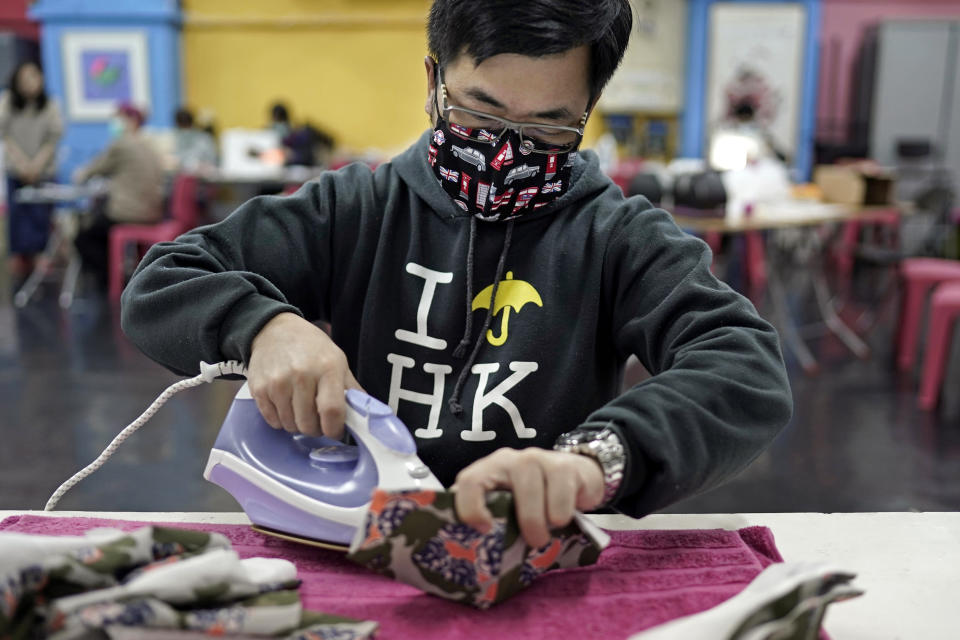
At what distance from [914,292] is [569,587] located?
4060 millimetres

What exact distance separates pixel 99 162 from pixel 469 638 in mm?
5785

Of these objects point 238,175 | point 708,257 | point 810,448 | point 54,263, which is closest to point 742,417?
point 708,257

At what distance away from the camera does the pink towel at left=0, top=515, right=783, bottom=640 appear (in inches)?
28.8

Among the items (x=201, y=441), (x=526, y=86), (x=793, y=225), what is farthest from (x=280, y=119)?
(x=526, y=86)

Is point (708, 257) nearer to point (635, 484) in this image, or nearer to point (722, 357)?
point (722, 357)

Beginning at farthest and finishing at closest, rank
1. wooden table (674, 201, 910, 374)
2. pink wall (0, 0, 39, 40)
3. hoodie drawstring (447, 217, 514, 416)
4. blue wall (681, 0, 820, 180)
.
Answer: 1. pink wall (0, 0, 39, 40)
2. blue wall (681, 0, 820, 180)
3. wooden table (674, 201, 910, 374)
4. hoodie drawstring (447, 217, 514, 416)

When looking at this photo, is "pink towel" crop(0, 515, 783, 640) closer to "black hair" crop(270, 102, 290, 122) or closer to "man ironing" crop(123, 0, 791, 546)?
"man ironing" crop(123, 0, 791, 546)

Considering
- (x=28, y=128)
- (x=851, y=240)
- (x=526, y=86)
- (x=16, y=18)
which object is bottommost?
(x=851, y=240)

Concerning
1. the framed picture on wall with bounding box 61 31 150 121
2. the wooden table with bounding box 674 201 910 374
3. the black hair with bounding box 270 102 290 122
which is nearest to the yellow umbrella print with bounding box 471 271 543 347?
the wooden table with bounding box 674 201 910 374

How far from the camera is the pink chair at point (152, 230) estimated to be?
18.9ft

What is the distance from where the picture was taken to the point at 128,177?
5.75 metres

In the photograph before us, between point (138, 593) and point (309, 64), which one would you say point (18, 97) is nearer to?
point (309, 64)

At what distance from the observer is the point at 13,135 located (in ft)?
21.2

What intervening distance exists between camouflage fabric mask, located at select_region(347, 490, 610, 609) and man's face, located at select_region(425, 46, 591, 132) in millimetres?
492
